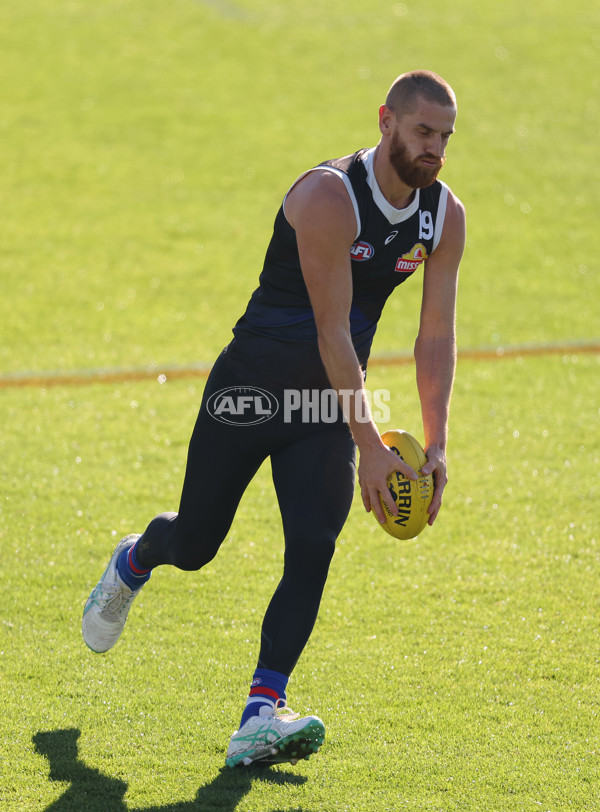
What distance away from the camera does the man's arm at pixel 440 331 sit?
388cm

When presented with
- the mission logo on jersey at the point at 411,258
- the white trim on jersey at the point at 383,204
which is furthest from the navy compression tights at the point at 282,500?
the white trim on jersey at the point at 383,204

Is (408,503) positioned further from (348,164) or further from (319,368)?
(348,164)

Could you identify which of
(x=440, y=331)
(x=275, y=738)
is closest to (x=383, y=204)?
(x=440, y=331)

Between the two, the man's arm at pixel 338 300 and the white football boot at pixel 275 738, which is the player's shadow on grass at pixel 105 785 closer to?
the white football boot at pixel 275 738

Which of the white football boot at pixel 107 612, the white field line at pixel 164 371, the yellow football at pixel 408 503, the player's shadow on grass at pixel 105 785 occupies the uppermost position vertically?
the white field line at pixel 164 371

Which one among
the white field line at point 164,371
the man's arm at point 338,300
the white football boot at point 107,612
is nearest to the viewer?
the man's arm at point 338,300

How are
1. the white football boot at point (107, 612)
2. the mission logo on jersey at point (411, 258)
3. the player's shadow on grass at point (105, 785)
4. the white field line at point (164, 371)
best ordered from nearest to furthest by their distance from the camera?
the player's shadow on grass at point (105, 785)
the mission logo on jersey at point (411, 258)
the white football boot at point (107, 612)
the white field line at point (164, 371)

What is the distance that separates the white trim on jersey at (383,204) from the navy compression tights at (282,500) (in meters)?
0.73

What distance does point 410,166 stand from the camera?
3.48 m

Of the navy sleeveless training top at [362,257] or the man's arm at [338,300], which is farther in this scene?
the navy sleeveless training top at [362,257]

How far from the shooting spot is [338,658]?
14.2 feet

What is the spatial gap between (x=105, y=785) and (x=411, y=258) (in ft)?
6.76

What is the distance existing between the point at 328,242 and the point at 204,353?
207 inches

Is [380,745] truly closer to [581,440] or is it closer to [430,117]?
[430,117]
